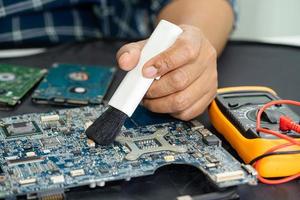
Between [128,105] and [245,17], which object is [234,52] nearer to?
[128,105]

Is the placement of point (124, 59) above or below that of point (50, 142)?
above

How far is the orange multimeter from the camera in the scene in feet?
2.31

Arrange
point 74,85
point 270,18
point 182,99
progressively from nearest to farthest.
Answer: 1. point 182,99
2. point 74,85
3. point 270,18

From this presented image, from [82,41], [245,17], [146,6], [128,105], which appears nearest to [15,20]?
[82,41]

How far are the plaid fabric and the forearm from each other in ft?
0.18

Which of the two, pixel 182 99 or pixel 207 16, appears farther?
pixel 207 16

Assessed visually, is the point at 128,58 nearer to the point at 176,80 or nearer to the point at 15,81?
the point at 176,80

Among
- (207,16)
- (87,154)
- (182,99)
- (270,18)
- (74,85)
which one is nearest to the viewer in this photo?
(87,154)

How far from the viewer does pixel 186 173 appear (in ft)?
2.34

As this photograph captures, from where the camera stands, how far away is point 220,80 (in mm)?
1020

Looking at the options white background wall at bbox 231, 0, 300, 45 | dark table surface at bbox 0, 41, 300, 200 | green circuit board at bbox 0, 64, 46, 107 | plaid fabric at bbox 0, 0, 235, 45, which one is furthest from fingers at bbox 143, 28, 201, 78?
white background wall at bbox 231, 0, 300, 45

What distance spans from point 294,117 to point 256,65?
331mm

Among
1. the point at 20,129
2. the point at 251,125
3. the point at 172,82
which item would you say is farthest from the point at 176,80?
the point at 20,129

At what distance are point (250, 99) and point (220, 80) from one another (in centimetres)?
18
